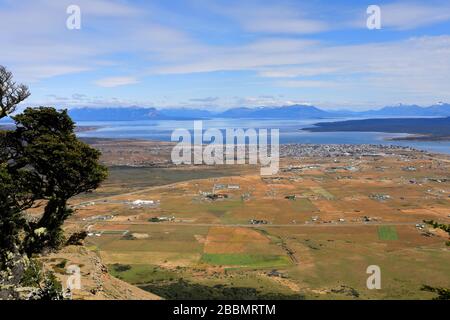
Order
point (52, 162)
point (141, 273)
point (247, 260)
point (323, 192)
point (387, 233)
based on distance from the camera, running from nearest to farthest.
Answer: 1. point (52, 162)
2. point (141, 273)
3. point (247, 260)
4. point (387, 233)
5. point (323, 192)

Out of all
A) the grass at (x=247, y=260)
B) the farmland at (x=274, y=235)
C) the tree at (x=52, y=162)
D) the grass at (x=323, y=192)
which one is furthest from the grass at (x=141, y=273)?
the grass at (x=323, y=192)

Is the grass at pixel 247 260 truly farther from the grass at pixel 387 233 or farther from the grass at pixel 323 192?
the grass at pixel 323 192

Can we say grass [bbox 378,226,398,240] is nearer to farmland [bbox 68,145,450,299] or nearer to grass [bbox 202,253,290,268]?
farmland [bbox 68,145,450,299]

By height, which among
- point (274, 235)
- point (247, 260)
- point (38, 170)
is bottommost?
point (247, 260)

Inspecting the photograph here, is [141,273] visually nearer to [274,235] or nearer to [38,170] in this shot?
[274,235]

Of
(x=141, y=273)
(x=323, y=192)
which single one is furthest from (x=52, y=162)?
(x=323, y=192)

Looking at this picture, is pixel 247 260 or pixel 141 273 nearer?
pixel 141 273
